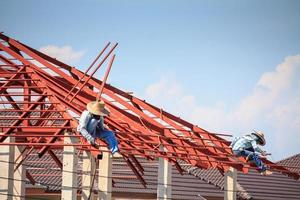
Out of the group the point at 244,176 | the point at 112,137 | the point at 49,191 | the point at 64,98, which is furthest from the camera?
the point at 244,176

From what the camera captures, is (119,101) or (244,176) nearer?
(119,101)

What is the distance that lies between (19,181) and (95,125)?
3.91 meters

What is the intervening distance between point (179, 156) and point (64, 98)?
3809 millimetres

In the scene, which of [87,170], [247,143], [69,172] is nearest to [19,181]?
[69,172]

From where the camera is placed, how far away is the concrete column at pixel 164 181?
856 inches

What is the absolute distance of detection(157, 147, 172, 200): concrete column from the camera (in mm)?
21750

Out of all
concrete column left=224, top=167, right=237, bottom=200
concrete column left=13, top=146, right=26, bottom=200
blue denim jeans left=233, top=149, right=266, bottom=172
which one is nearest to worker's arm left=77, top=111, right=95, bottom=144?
concrete column left=13, top=146, right=26, bottom=200

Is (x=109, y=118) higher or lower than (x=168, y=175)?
higher

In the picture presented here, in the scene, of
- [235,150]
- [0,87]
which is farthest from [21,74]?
[235,150]

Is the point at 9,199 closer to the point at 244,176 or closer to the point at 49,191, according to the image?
the point at 49,191

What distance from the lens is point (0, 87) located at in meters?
20.5

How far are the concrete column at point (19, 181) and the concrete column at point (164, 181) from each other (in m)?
3.97

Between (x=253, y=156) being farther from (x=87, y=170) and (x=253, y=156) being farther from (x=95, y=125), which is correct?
(x=95, y=125)

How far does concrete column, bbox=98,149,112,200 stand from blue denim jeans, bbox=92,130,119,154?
3117 millimetres
